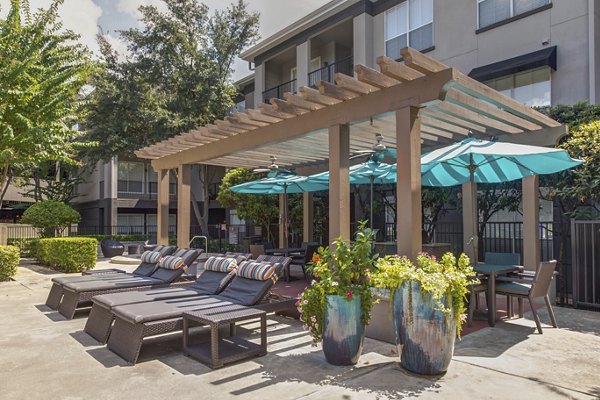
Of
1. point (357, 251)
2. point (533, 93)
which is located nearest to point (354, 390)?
point (357, 251)

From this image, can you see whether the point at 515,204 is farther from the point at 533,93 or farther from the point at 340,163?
the point at 340,163

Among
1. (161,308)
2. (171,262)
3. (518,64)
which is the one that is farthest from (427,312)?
(518,64)

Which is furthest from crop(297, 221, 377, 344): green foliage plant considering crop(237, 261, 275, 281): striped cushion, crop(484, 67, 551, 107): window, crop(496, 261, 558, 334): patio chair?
crop(484, 67, 551, 107): window

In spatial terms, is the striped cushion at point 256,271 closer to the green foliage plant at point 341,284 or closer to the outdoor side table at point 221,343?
the outdoor side table at point 221,343

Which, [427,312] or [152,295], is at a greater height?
[427,312]

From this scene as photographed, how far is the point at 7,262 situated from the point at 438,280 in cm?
1154

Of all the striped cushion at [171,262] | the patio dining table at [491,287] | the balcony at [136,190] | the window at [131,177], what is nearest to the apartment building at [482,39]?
the patio dining table at [491,287]

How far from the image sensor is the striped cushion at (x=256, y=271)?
19.7 ft

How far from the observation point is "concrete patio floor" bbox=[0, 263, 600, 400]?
385 cm

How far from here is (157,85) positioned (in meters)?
20.8

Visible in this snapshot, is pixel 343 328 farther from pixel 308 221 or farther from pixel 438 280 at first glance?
pixel 308 221

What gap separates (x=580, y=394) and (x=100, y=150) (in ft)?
66.6

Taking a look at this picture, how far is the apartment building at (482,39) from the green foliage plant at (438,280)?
798 centimetres

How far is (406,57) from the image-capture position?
468 cm
